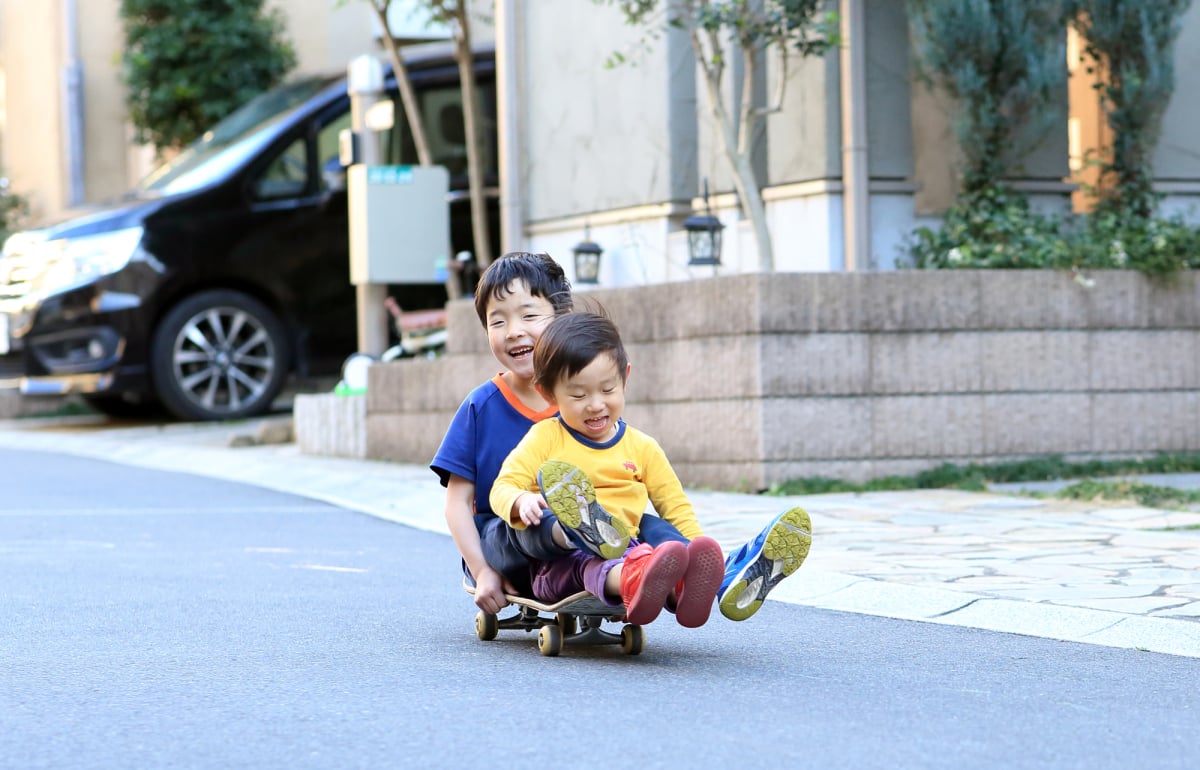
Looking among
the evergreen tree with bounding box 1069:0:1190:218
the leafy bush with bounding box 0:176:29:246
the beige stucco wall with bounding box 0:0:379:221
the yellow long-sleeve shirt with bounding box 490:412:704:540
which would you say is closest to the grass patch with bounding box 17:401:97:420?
the leafy bush with bounding box 0:176:29:246

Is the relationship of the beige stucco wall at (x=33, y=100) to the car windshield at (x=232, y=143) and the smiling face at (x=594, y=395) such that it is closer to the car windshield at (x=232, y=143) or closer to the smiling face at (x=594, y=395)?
the car windshield at (x=232, y=143)

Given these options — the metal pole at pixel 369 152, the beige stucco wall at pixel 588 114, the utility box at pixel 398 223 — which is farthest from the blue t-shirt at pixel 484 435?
the metal pole at pixel 369 152

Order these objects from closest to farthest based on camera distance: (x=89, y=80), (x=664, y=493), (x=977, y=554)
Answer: (x=664, y=493) < (x=977, y=554) < (x=89, y=80)

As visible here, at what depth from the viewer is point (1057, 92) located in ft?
33.6

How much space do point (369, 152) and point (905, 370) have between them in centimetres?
509

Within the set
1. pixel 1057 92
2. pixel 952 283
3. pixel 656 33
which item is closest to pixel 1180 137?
pixel 1057 92

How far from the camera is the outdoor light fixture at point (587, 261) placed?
11352mm

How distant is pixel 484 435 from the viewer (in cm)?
494

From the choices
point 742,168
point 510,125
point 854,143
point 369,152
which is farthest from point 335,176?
point 854,143

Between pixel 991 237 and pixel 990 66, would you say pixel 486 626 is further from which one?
pixel 990 66

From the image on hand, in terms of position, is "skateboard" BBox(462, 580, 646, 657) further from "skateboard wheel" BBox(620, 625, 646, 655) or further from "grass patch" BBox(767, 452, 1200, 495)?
"grass patch" BBox(767, 452, 1200, 495)

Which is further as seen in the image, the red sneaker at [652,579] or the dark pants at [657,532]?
the dark pants at [657,532]

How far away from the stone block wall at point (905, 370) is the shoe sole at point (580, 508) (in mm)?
4672

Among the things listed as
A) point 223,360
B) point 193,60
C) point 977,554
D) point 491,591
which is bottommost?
point 977,554
